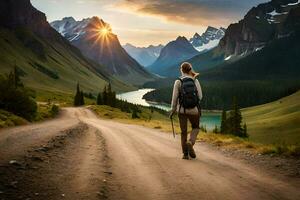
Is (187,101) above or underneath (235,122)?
above

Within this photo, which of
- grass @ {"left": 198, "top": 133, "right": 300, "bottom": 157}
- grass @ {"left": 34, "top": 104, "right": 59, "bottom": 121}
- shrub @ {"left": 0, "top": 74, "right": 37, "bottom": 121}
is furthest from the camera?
grass @ {"left": 34, "top": 104, "right": 59, "bottom": 121}

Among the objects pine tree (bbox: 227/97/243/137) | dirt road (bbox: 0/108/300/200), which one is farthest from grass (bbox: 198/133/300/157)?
pine tree (bbox: 227/97/243/137)

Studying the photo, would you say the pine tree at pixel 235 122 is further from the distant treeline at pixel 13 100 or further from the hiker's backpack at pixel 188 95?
the hiker's backpack at pixel 188 95

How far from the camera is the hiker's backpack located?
15.5m

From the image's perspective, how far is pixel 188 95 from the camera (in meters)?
15.5

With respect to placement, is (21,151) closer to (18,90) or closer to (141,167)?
(141,167)

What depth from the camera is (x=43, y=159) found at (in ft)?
43.7

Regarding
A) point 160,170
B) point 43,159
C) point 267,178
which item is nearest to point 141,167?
point 160,170

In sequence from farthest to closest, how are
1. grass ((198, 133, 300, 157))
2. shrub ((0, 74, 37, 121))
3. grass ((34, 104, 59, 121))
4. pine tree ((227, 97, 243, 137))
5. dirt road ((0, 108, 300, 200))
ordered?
pine tree ((227, 97, 243, 137)) < grass ((34, 104, 59, 121)) < shrub ((0, 74, 37, 121)) < grass ((198, 133, 300, 157)) < dirt road ((0, 108, 300, 200))

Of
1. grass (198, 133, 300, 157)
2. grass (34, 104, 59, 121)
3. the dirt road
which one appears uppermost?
grass (34, 104, 59, 121)

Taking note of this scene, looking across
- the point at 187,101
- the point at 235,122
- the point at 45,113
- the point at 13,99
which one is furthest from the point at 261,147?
the point at 235,122

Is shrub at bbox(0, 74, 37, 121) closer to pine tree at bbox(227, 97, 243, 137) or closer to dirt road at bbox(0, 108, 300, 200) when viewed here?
dirt road at bbox(0, 108, 300, 200)

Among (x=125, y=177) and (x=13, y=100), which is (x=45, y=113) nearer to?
(x=13, y=100)

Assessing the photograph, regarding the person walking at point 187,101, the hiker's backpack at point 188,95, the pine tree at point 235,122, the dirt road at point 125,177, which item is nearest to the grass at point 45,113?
the person walking at point 187,101
